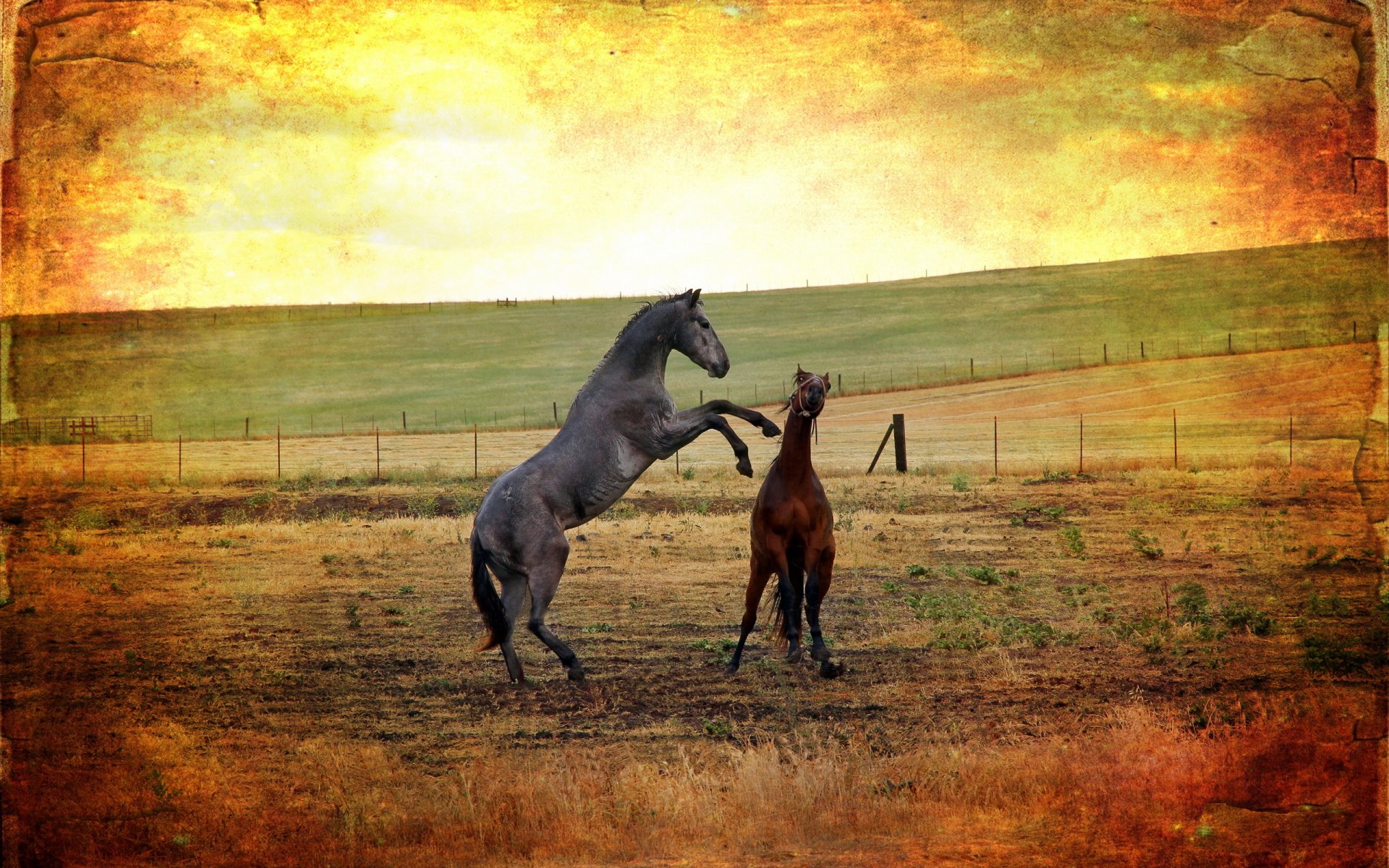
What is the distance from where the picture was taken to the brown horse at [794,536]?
9188 mm

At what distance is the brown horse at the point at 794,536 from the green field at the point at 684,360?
37.0 m

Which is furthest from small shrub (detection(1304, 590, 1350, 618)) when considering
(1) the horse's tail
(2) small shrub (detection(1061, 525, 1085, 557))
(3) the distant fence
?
(3) the distant fence

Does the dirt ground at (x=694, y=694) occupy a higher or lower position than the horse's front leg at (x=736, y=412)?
lower

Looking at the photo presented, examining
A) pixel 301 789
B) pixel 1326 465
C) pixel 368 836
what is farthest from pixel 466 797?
pixel 1326 465

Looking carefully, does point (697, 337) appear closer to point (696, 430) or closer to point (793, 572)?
point (696, 430)

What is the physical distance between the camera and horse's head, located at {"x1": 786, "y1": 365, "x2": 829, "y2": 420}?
8.75 m

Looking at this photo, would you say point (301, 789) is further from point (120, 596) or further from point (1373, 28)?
point (1373, 28)

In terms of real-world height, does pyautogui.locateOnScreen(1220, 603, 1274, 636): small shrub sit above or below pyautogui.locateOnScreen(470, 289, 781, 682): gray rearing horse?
below

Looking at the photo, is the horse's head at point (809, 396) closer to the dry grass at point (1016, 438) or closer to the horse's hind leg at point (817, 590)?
the horse's hind leg at point (817, 590)

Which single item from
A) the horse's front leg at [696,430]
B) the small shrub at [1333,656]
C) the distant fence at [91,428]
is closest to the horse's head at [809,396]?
the horse's front leg at [696,430]

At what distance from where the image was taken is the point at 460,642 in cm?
1103

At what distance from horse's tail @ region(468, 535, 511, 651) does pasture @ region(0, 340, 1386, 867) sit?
43 cm

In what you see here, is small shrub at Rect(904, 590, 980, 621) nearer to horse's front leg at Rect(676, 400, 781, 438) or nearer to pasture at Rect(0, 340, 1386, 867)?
pasture at Rect(0, 340, 1386, 867)

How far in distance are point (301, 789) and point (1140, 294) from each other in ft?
200
